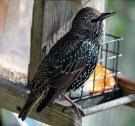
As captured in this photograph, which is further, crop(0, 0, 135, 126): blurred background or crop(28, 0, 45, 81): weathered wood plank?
crop(0, 0, 135, 126): blurred background

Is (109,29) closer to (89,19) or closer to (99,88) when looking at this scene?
(99,88)

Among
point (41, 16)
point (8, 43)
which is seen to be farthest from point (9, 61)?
point (41, 16)

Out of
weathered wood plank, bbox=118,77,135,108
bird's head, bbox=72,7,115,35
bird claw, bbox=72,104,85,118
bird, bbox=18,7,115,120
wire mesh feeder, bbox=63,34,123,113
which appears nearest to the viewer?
bird claw, bbox=72,104,85,118

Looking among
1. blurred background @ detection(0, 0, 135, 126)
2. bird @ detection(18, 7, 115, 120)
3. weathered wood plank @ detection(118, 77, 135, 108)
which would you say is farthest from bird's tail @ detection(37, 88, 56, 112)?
weathered wood plank @ detection(118, 77, 135, 108)

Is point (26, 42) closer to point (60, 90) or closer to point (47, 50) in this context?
point (47, 50)

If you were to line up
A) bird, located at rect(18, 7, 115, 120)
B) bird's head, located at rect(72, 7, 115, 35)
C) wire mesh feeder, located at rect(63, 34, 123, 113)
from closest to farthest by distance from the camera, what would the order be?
bird, located at rect(18, 7, 115, 120), bird's head, located at rect(72, 7, 115, 35), wire mesh feeder, located at rect(63, 34, 123, 113)

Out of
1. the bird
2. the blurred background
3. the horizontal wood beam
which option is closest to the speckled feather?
the bird

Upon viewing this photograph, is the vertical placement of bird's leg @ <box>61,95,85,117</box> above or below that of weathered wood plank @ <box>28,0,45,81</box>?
below

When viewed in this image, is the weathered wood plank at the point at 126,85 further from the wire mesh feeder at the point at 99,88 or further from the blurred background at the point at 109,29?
the blurred background at the point at 109,29

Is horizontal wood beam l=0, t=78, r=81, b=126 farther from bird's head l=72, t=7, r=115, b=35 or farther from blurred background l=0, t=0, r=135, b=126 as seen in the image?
bird's head l=72, t=7, r=115, b=35

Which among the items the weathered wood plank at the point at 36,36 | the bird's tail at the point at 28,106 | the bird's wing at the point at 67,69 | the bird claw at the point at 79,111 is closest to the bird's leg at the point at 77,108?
the bird claw at the point at 79,111
